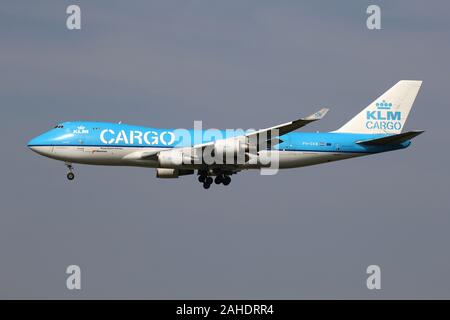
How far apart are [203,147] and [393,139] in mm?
13847

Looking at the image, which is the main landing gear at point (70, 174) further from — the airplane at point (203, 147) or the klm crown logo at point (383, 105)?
the klm crown logo at point (383, 105)

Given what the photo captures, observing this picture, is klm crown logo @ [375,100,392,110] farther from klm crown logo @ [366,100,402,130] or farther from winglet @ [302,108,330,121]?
winglet @ [302,108,330,121]

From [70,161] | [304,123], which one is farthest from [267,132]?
[70,161]

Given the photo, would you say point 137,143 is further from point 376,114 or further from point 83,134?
point 376,114

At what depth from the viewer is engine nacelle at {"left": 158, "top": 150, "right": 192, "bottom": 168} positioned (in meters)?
67.8

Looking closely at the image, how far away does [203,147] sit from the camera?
6788 cm

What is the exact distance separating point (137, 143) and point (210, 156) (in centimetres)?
508

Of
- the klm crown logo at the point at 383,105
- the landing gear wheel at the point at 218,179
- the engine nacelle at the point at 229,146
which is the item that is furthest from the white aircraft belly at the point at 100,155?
the klm crown logo at the point at 383,105

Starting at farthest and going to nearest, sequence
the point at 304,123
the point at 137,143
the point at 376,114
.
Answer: the point at 376,114 → the point at 137,143 → the point at 304,123

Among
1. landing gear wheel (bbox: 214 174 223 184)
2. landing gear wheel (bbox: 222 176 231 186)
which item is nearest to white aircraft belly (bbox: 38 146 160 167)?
landing gear wheel (bbox: 214 174 223 184)

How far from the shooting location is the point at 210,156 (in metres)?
68.6

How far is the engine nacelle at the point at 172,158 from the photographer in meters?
67.8

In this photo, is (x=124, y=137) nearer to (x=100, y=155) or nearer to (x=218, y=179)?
(x=100, y=155)

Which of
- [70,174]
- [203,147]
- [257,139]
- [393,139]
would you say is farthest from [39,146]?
[393,139]
